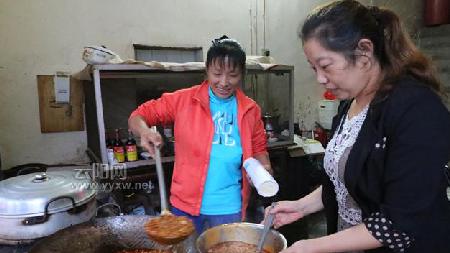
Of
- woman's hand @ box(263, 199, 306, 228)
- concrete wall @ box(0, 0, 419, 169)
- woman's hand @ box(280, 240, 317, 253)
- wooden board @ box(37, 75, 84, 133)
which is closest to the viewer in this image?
woman's hand @ box(280, 240, 317, 253)

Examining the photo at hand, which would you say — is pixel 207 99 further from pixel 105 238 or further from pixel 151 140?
pixel 105 238

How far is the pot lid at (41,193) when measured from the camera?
136cm

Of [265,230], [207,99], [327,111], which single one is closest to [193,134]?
[207,99]

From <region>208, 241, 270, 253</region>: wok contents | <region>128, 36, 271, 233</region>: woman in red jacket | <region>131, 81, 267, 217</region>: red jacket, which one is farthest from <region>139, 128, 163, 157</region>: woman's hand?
<region>208, 241, 270, 253</region>: wok contents

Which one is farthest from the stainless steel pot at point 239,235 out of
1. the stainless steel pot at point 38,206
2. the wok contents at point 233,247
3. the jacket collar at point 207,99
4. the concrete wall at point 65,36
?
the concrete wall at point 65,36

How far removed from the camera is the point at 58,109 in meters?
3.18

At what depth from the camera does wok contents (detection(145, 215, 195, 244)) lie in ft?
4.35

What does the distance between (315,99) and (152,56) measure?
247 cm

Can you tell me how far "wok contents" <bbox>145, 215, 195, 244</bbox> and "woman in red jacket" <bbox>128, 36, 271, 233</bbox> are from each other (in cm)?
42

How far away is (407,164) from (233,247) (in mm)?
758

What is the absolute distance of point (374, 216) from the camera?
3.14ft

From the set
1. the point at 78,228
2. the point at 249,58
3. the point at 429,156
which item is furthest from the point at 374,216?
the point at 249,58

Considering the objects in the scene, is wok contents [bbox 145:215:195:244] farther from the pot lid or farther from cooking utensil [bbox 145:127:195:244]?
the pot lid

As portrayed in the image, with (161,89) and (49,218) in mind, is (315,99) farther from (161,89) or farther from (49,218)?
(49,218)
